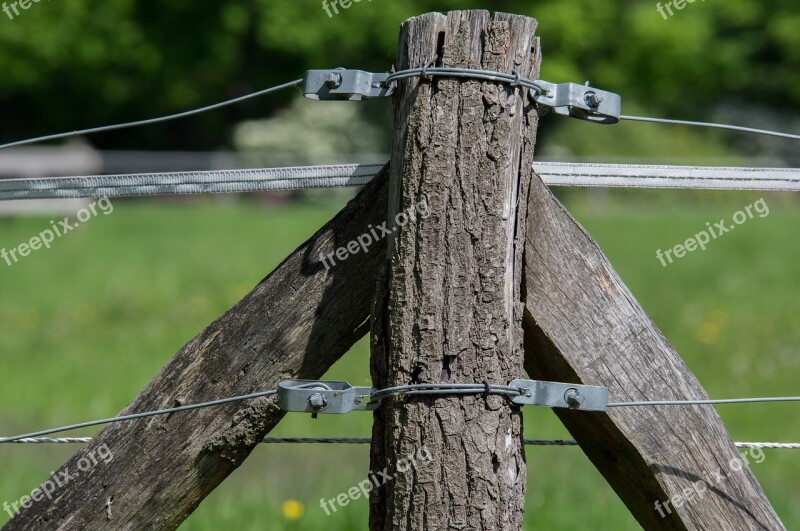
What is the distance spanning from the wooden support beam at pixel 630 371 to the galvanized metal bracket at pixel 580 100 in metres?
0.15

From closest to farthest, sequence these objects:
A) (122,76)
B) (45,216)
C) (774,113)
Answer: (45,216)
(122,76)
(774,113)

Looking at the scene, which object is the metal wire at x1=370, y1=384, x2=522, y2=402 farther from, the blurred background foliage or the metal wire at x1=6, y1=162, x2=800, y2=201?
the blurred background foliage

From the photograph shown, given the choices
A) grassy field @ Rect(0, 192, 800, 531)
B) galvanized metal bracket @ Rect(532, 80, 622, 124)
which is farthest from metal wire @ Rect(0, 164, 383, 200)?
grassy field @ Rect(0, 192, 800, 531)

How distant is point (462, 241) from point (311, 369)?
404 mm

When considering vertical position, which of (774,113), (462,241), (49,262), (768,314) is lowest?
(462,241)

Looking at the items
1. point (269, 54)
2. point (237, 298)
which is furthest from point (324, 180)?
point (269, 54)

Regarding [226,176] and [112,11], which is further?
[112,11]

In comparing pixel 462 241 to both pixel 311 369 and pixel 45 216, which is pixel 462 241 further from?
pixel 45 216

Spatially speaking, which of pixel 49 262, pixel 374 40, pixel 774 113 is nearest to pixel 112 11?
pixel 374 40

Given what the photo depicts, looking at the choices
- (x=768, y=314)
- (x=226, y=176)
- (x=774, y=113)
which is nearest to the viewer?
(x=226, y=176)

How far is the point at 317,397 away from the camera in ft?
5.41

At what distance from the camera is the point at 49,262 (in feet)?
34.8

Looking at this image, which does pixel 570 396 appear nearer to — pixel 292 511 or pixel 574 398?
pixel 574 398

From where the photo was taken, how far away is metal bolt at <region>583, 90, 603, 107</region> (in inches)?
68.1
